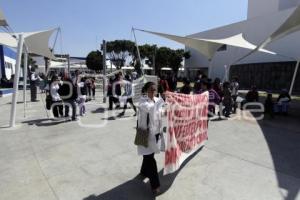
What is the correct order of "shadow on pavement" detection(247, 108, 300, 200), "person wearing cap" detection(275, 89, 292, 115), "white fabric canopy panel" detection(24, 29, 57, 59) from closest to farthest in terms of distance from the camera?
"shadow on pavement" detection(247, 108, 300, 200) < "person wearing cap" detection(275, 89, 292, 115) < "white fabric canopy panel" detection(24, 29, 57, 59)

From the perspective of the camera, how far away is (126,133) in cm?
830

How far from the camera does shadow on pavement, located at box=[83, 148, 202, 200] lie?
14.3 ft

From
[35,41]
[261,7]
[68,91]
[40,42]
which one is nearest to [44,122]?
[68,91]

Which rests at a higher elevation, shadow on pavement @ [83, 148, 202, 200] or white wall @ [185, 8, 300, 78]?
white wall @ [185, 8, 300, 78]

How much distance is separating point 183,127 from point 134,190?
4.85 feet

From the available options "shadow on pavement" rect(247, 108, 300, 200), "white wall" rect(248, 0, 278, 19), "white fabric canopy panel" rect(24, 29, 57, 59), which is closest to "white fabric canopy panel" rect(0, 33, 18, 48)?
"white fabric canopy panel" rect(24, 29, 57, 59)

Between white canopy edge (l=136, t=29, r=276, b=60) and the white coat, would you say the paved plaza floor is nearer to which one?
the white coat

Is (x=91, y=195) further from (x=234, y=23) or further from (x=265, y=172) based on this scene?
(x=234, y=23)

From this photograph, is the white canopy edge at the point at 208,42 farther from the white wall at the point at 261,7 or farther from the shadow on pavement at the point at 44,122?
the white wall at the point at 261,7

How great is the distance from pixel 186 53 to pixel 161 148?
49775mm

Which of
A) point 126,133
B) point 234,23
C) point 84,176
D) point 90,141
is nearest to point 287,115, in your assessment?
point 126,133

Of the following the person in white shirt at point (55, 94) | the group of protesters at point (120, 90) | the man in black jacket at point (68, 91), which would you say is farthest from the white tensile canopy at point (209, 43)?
the person in white shirt at point (55, 94)

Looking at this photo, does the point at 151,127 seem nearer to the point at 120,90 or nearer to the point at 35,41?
the point at 120,90

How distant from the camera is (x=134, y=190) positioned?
4.59 metres
